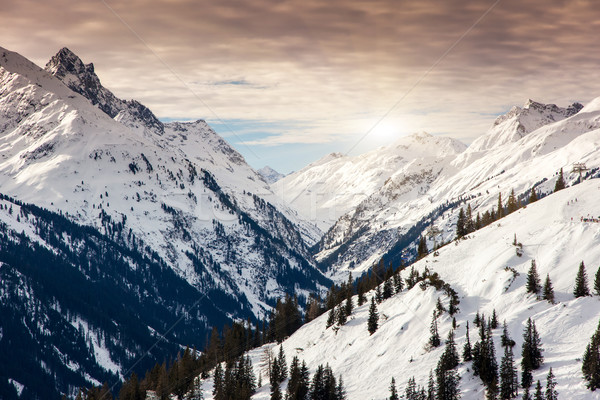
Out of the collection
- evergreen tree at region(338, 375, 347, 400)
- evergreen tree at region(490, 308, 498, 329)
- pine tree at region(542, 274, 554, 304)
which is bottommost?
evergreen tree at region(338, 375, 347, 400)

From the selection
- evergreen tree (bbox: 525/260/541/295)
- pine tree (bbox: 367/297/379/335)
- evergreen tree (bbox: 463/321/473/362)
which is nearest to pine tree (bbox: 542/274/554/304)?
evergreen tree (bbox: 525/260/541/295)

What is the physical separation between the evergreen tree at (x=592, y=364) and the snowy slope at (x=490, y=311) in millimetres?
1208

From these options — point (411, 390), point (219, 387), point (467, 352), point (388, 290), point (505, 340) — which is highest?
point (388, 290)

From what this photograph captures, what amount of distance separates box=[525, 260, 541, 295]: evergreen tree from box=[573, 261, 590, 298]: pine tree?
621 centimetres

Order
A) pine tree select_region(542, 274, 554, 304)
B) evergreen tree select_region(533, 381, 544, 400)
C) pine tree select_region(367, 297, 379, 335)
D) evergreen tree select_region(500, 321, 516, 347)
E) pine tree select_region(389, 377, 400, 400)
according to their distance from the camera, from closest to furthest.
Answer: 1. evergreen tree select_region(533, 381, 544, 400)
2. evergreen tree select_region(500, 321, 516, 347)
3. pine tree select_region(389, 377, 400, 400)
4. pine tree select_region(542, 274, 554, 304)
5. pine tree select_region(367, 297, 379, 335)

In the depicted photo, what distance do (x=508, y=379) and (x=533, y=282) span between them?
1018 inches

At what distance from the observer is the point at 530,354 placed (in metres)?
75.2

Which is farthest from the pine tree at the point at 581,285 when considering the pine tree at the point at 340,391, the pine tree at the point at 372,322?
the pine tree at the point at 340,391

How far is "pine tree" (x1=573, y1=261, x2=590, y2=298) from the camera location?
284 feet

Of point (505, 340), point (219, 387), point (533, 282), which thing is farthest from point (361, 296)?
point (505, 340)

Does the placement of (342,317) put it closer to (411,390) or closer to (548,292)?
(411,390)

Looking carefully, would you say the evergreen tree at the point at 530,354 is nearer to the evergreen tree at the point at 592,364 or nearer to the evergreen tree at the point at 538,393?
the evergreen tree at the point at 538,393

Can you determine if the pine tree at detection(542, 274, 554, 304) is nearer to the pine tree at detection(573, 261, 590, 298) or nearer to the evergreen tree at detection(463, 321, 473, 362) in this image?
the pine tree at detection(573, 261, 590, 298)

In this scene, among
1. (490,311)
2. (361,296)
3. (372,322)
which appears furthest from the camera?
(361,296)
